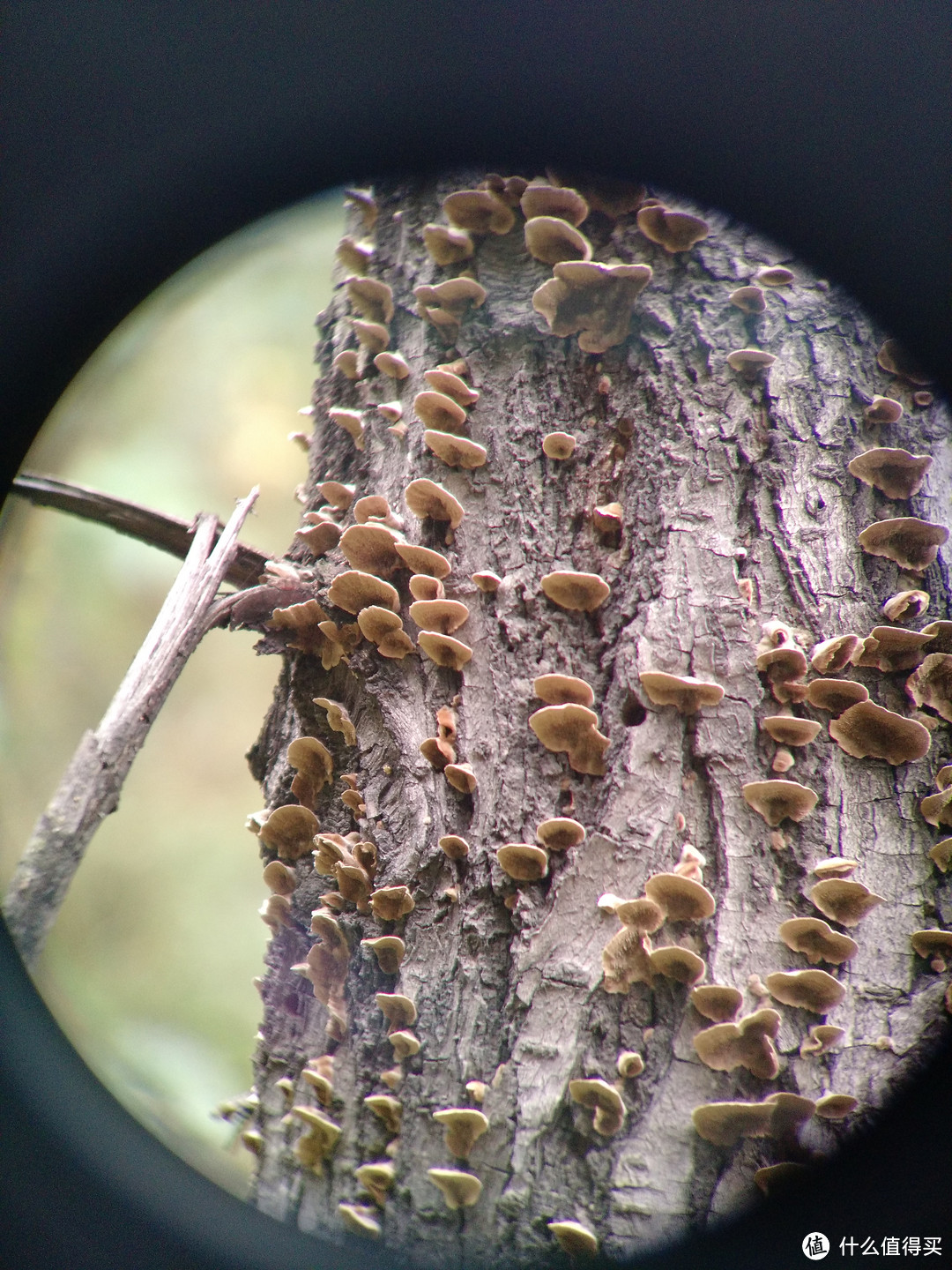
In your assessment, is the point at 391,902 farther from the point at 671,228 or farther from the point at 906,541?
the point at 671,228

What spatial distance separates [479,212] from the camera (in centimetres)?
149

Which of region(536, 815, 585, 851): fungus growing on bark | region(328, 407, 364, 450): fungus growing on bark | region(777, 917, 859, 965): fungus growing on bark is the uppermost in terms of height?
region(328, 407, 364, 450): fungus growing on bark

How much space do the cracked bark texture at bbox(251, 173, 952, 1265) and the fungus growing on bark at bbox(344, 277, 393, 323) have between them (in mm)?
44

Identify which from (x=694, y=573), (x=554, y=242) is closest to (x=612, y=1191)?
(x=694, y=573)

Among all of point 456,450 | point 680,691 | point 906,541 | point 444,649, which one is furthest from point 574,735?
point 906,541

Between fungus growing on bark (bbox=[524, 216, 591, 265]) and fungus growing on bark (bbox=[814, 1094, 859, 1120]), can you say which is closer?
fungus growing on bark (bbox=[814, 1094, 859, 1120])

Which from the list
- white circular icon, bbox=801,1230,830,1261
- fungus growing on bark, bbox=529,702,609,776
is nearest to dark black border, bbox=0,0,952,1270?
white circular icon, bbox=801,1230,830,1261

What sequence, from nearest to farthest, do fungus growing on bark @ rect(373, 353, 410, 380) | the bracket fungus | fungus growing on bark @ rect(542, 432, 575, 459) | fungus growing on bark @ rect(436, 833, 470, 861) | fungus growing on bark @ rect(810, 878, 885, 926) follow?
fungus growing on bark @ rect(810, 878, 885, 926), fungus growing on bark @ rect(436, 833, 470, 861), the bracket fungus, fungus growing on bark @ rect(542, 432, 575, 459), fungus growing on bark @ rect(373, 353, 410, 380)

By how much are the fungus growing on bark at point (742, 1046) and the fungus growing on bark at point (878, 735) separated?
0.51 m

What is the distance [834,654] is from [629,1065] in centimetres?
82

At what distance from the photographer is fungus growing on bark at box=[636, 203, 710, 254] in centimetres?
139

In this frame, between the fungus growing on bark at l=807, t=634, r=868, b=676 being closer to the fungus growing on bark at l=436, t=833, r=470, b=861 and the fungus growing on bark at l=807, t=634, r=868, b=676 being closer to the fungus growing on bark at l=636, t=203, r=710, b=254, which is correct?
the fungus growing on bark at l=436, t=833, r=470, b=861

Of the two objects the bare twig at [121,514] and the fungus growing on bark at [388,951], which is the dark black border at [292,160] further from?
the fungus growing on bark at [388,951]

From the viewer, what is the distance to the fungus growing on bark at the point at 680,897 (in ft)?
3.47
